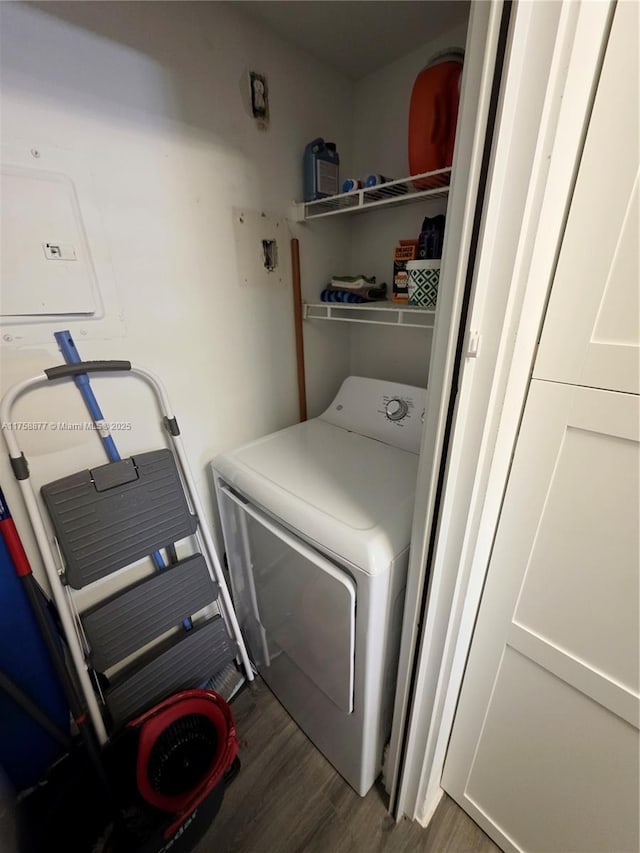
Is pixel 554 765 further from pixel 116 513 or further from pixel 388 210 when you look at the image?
pixel 388 210

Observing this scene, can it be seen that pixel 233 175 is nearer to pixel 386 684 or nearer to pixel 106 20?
pixel 106 20

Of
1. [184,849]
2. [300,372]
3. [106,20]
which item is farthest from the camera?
[300,372]

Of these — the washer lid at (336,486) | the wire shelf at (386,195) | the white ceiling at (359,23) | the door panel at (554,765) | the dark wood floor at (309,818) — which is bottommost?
the dark wood floor at (309,818)

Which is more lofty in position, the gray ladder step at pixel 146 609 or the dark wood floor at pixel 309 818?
→ the gray ladder step at pixel 146 609

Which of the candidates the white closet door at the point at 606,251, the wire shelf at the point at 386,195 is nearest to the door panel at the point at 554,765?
the white closet door at the point at 606,251

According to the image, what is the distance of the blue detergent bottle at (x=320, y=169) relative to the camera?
4.49 feet

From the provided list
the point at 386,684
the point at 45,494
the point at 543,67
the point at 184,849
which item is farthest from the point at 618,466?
the point at 184,849

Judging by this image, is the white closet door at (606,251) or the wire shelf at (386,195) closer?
the white closet door at (606,251)

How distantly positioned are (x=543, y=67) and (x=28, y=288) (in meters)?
1.20

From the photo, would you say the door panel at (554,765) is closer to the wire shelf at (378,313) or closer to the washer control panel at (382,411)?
the washer control panel at (382,411)

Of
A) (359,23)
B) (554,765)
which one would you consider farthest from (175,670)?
(359,23)

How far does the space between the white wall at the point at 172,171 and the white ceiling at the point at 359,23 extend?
0.06 m

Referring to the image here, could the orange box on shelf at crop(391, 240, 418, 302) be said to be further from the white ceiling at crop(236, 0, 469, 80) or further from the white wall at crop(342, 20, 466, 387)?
the white ceiling at crop(236, 0, 469, 80)

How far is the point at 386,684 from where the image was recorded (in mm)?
1071
